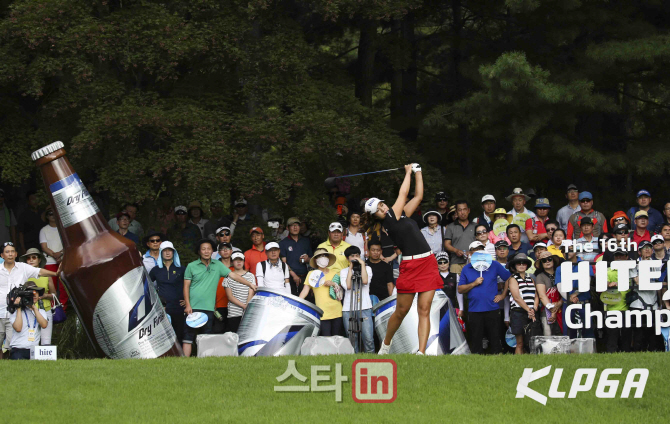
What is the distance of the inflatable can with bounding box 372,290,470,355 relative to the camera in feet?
38.8

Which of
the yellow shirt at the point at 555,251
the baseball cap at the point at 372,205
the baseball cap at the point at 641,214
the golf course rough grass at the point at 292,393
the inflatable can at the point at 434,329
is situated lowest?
the inflatable can at the point at 434,329

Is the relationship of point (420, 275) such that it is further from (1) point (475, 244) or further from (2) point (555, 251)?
(2) point (555, 251)

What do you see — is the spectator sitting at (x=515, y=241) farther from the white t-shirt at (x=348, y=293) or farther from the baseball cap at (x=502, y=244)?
the white t-shirt at (x=348, y=293)

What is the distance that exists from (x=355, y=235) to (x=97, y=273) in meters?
4.31

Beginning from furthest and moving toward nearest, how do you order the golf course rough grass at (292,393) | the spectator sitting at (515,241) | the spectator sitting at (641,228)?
the spectator sitting at (515,241), the spectator sitting at (641,228), the golf course rough grass at (292,393)

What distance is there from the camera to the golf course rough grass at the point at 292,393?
8.38 metres

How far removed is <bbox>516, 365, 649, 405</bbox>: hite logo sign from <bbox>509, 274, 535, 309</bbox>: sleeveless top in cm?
265

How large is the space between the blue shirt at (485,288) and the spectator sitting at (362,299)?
4.54 feet

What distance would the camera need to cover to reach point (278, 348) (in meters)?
11.9

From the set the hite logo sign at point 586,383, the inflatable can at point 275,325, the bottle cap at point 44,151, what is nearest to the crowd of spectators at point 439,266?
the inflatable can at point 275,325

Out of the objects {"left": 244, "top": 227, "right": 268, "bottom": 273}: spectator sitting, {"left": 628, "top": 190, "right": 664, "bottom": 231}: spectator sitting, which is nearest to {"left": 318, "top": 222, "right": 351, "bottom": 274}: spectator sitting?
{"left": 244, "top": 227, "right": 268, "bottom": 273}: spectator sitting

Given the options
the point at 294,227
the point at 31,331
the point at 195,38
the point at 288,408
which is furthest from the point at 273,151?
the point at 288,408

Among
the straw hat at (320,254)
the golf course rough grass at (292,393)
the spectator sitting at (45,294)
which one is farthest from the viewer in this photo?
the straw hat at (320,254)

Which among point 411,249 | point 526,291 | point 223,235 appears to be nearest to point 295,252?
point 223,235
